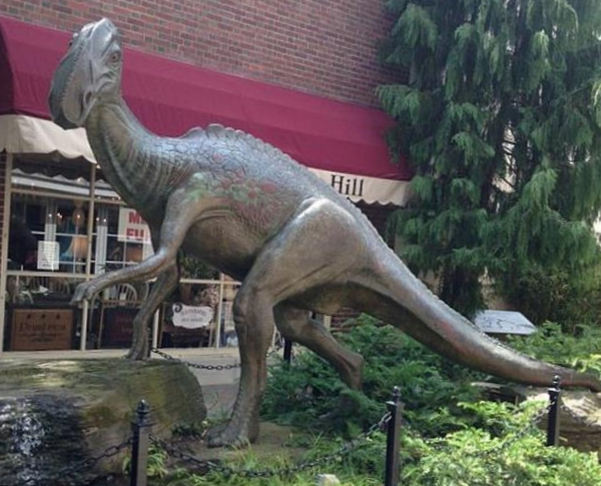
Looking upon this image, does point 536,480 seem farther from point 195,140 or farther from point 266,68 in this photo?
point 266,68

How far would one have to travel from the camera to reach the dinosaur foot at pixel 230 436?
499cm

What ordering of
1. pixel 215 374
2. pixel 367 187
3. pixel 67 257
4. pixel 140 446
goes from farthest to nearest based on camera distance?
pixel 367 187, pixel 215 374, pixel 67 257, pixel 140 446

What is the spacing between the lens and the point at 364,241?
545 centimetres

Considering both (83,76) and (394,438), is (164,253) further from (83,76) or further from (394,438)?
(394,438)

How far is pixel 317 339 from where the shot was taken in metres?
5.80

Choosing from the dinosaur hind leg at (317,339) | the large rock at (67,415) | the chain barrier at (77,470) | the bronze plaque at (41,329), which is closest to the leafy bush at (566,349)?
the dinosaur hind leg at (317,339)

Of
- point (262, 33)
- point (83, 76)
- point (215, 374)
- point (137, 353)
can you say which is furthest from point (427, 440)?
point (262, 33)

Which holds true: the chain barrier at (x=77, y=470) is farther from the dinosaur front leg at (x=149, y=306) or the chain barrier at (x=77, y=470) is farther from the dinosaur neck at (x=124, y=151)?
the dinosaur neck at (x=124, y=151)

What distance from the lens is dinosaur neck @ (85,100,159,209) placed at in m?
4.85

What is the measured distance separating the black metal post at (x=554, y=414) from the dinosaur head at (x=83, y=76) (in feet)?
11.5

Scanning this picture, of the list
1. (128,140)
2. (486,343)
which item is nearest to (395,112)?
(486,343)

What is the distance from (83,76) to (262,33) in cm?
679

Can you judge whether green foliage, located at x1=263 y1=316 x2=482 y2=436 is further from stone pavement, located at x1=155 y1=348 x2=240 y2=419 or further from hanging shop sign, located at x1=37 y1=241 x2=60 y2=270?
hanging shop sign, located at x1=37 y1=241 x2=60 y2=270

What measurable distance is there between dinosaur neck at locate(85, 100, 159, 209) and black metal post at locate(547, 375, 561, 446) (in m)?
2.98
